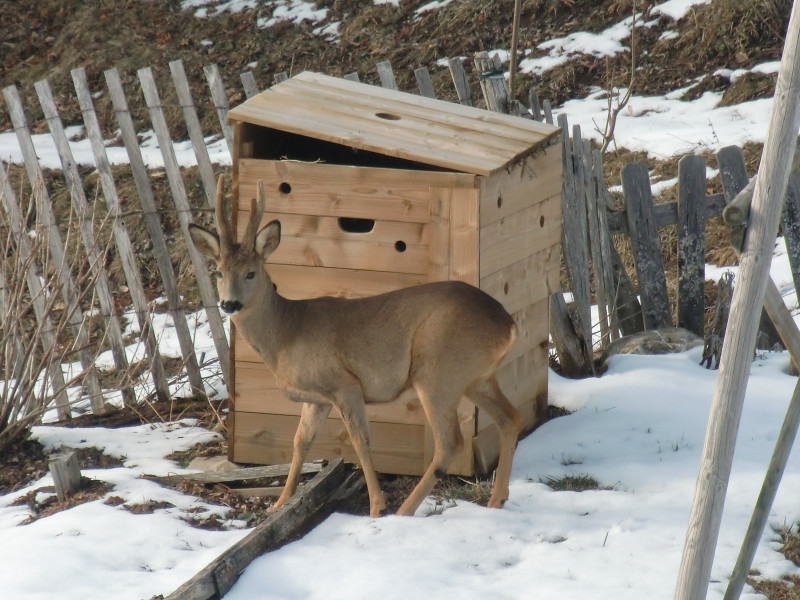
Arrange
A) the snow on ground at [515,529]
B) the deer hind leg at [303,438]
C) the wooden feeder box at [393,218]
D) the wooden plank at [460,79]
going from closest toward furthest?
the snow on ground at [515,529] < the deer hind leg at [303,438] < the wooden feeder box at [393,218] < the wooden plank at [460,79]

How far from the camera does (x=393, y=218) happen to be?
5387mm

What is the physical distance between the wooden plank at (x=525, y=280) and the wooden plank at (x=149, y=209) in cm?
249

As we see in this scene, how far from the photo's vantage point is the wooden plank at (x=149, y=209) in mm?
6758

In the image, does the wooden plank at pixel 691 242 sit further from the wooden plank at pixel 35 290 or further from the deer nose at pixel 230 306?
the wooden plank at pixel 35 290

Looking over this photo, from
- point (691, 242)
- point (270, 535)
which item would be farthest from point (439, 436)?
point (691, 242)

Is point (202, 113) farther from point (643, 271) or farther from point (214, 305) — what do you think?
point (643, 271)

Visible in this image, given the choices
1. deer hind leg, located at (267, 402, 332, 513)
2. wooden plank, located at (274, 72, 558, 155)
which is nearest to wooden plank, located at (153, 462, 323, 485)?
deer hind leg, located at (267, 402, 332, 513)

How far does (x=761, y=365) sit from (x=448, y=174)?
298 centimetres

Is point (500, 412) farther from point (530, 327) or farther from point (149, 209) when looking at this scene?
point (149, 209)

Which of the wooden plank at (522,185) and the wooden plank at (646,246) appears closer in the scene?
the wooden plank at (522,185)

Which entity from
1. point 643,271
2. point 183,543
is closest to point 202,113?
point 643,271

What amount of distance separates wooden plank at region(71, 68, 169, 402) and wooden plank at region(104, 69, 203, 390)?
6.4 inches

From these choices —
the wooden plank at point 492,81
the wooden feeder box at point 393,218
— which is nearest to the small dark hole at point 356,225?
the wooden feeder box at point 393,218

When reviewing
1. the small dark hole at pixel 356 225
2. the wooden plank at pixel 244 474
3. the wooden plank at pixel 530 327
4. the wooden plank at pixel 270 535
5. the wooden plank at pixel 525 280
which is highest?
the small dark hole at pixel 356 225
